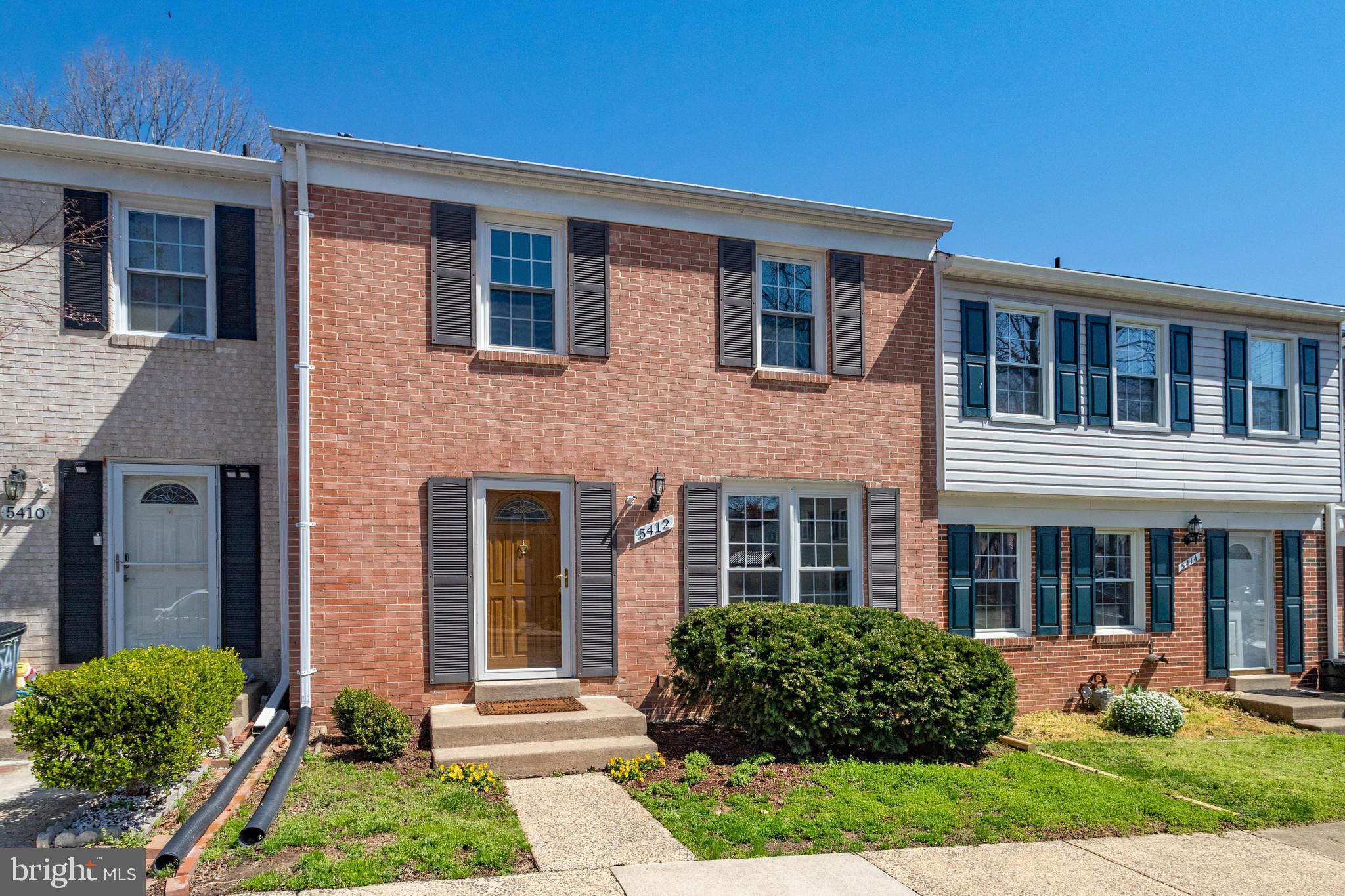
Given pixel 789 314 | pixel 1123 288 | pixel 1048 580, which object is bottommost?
pixel 1048 580

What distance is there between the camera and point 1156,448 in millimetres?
12344

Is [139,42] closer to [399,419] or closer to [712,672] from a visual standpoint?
[399,419]

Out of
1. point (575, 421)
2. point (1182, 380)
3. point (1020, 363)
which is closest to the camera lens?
point (575, 421)

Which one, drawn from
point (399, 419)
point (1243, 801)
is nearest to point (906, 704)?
point (1243, 801)

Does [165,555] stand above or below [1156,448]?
below

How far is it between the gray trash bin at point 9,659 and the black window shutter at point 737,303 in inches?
286

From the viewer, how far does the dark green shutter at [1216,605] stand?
12.6 m

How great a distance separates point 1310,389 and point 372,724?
13.7 m

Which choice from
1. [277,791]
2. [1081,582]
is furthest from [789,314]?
[277,791]

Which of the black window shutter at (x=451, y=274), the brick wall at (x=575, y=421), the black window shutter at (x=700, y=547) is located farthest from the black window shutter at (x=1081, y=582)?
the black window shutter at (x=451, y=274)

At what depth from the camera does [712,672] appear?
8.45 meters

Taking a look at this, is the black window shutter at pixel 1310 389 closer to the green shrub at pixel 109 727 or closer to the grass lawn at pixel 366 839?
the grass lawn at pixel 366 839

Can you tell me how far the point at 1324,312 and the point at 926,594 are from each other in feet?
25.7

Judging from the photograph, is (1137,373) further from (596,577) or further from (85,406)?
(85,406)
